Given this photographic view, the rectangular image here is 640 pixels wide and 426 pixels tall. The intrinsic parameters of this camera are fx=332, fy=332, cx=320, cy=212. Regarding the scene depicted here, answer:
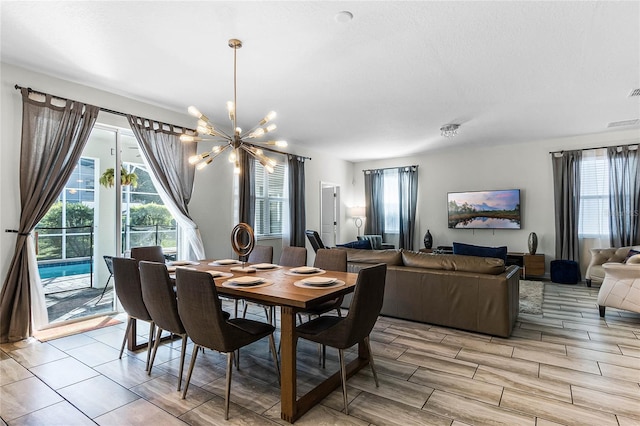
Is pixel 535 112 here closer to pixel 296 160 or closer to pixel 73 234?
pixel 296 160

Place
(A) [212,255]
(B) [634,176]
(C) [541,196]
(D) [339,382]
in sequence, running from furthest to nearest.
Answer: (C) [541,196], (B) [634,176], (A) [212,255], (D) [339,382]

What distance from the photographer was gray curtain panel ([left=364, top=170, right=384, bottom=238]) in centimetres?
832

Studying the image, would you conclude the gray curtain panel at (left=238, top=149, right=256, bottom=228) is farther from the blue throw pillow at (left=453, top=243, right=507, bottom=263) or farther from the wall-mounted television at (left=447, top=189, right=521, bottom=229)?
the wall-mounted television at (left=447, top=189, right=521, bottom=229)

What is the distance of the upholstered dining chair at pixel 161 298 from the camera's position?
2.31m

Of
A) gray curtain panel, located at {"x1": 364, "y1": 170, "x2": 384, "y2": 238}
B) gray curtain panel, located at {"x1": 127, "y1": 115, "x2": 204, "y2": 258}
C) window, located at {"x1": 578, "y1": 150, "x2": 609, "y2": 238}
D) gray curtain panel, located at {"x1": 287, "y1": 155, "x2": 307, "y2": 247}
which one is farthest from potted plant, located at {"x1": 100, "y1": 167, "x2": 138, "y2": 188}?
window, located at {"x1": 578, "y1": 150, "x2": 609, "y2": 238}

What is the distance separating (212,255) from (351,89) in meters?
3.16

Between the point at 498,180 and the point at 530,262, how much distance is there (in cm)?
180

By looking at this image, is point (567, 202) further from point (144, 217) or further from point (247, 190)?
point (144, 217)

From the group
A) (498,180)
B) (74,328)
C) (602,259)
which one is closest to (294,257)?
(74,328)

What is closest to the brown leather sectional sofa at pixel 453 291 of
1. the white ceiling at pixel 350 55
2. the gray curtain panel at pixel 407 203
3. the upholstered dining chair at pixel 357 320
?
the upholstered dining chair at pixel 357 320

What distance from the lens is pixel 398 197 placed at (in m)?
8.13

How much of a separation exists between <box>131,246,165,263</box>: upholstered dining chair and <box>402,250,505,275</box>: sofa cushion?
2.75m

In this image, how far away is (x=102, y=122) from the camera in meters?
3.89

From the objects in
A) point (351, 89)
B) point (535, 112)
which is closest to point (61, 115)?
point (351, 89)
